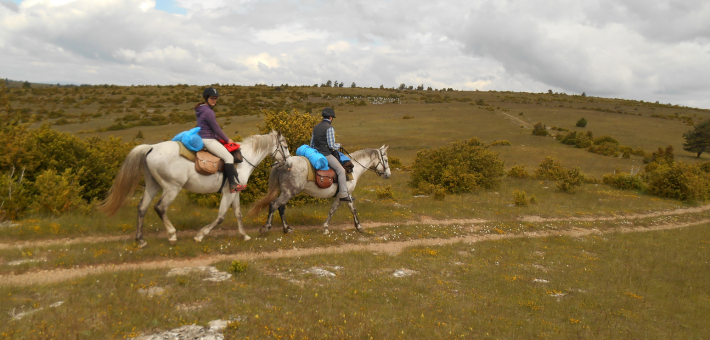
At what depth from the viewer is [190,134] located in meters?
8.08

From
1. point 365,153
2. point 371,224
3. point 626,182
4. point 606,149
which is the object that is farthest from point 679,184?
point 365,153

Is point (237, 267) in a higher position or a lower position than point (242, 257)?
higher

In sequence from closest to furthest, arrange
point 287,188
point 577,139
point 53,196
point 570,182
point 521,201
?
point 287,188, point 53,196, point 521,201, point 570,182, point 577,139

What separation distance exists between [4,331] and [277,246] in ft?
17.3

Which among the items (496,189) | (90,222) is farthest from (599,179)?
(90,222)

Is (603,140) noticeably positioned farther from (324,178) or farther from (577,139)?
(324,178)

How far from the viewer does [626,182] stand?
2461cm

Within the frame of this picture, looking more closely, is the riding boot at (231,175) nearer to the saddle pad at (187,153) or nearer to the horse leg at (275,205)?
the saddle pad at (187,153)

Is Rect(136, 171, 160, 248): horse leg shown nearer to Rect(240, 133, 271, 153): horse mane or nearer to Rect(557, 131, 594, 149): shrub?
Rect(240, 133, 271, 153): horse mane

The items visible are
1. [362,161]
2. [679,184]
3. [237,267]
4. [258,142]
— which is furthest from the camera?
[679,184]

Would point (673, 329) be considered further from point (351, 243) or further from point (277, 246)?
point (277, 246)

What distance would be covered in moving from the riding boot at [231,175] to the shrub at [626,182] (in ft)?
89.7

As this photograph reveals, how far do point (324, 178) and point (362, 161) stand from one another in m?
2.17

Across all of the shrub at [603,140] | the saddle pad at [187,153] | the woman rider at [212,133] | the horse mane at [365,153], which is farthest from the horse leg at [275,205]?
the shrub at [603,140]
